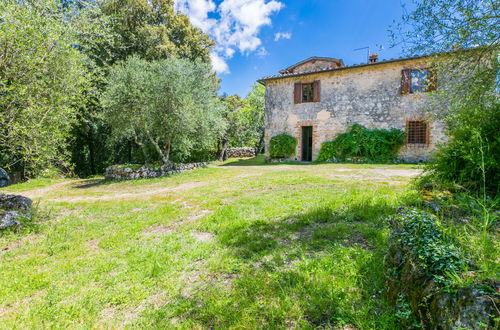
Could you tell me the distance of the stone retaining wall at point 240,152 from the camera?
2661 cm

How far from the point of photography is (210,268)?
2.89 metres

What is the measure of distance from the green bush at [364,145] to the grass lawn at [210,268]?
1024 cm

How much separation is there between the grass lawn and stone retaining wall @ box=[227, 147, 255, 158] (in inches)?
849

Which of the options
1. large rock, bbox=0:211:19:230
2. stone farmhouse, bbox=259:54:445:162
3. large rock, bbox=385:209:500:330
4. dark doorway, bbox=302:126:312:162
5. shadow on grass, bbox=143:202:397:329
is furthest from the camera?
dark doorway, bbox=302:126:312:162

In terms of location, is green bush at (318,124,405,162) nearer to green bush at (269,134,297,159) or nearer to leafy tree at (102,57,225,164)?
green bush at (269,134,297,159)

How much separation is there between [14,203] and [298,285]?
6.82 meters

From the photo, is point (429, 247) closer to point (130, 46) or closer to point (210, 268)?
point (210, 268)

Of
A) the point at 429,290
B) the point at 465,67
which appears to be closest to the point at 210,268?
the point at 429,290

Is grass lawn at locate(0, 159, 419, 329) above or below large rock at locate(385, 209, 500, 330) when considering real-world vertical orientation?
below

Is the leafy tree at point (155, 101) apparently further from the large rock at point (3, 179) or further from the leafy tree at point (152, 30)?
the leafy tree at point (152, 30)

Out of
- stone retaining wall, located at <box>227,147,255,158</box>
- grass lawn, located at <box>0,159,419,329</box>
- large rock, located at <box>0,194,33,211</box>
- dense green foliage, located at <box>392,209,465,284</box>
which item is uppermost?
stone retaining wall, located at <box>227,147,255,158</box>

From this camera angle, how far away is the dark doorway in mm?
17359

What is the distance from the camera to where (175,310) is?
2.24 metres

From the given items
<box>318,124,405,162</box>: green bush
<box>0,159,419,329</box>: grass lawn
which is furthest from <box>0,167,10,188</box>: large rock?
<box>318,124,405,162</box>: green bush
